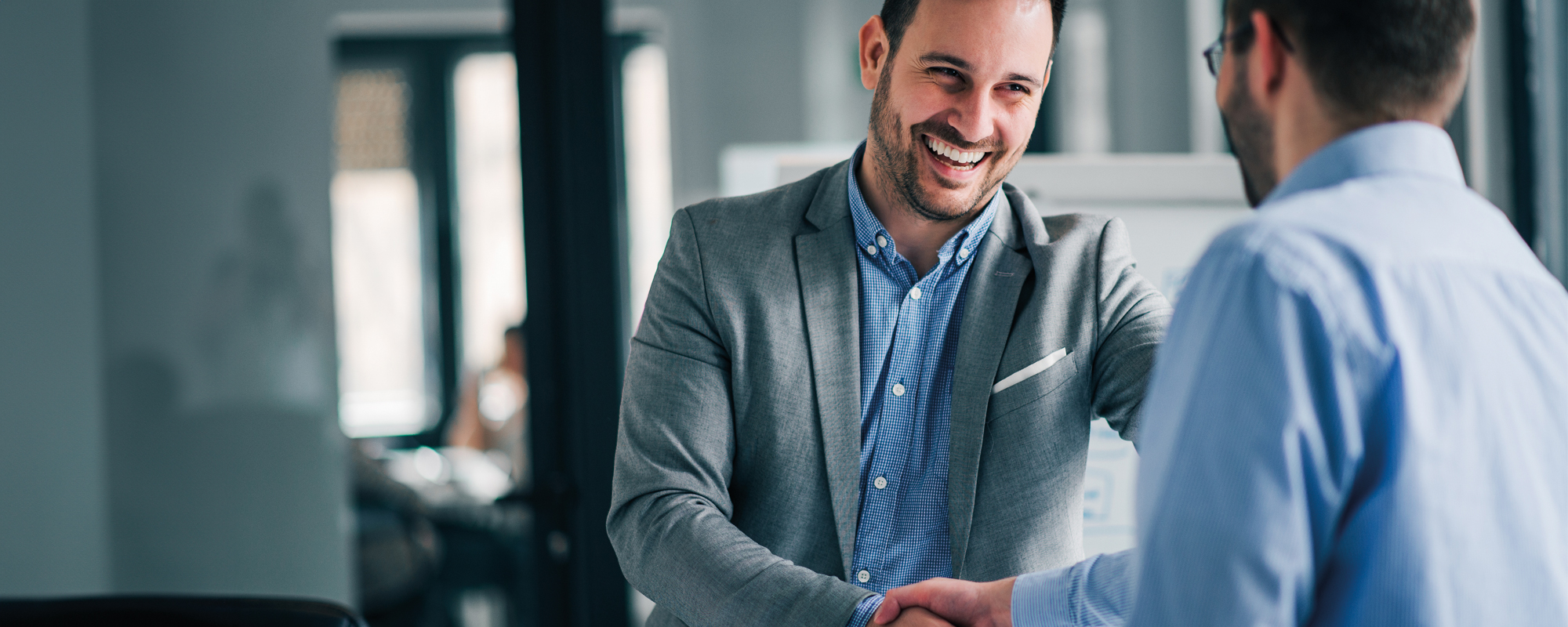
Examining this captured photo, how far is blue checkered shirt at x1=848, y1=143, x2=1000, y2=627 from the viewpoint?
1.32 m

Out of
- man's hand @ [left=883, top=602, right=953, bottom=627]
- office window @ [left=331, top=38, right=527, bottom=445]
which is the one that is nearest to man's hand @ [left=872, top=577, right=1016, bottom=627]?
man's hand @ [left=883, top=602, right=953, bottom=627]

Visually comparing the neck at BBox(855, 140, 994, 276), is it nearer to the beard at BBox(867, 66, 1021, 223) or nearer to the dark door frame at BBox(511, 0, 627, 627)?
the beard at BBox(867, 66, 1021, 223)

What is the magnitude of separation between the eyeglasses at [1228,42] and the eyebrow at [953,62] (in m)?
0.32

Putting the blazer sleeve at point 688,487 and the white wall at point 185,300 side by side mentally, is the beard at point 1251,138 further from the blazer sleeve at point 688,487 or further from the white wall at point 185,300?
the white wall at point 185,300

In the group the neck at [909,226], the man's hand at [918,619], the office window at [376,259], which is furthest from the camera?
the office window at [376,259]

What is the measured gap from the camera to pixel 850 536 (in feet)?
4.23

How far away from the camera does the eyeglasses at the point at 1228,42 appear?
825mm

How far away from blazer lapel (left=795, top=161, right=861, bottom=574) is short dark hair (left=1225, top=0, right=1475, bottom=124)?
643 millimetres

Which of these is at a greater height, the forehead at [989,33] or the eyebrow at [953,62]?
the forehead at [989,33]

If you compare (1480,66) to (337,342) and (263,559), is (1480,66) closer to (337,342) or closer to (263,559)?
(337,342)

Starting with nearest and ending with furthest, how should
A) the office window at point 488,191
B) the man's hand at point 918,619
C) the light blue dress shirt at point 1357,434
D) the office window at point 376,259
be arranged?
the light blue dress shirt at point 1357,434
the man's hand at point 918,619
the office window at point 376,259
the office window at point 488,191

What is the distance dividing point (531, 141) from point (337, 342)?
66cm

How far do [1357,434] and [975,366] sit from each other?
2.04 feet

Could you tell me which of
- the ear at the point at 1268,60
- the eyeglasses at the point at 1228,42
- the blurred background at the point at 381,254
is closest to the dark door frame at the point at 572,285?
the blurred background at the point at 381,254
